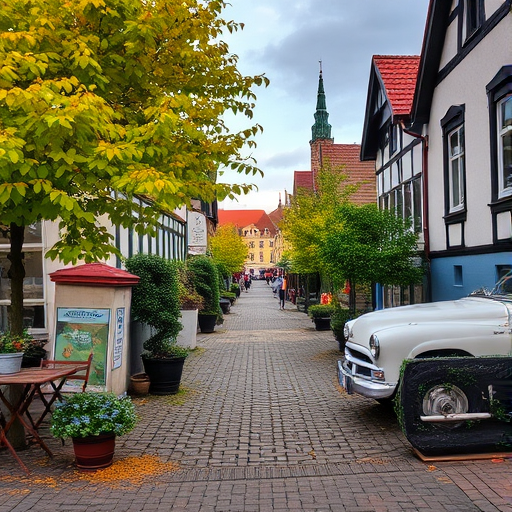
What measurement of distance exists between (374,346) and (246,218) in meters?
150

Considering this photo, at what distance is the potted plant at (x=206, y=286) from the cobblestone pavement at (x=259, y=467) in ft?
31.5

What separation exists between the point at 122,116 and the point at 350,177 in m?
26.1

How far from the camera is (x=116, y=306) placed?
8492mm

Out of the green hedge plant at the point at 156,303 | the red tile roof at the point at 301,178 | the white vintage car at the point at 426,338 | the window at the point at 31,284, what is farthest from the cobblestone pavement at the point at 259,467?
the red tile roof at the point at 301,178

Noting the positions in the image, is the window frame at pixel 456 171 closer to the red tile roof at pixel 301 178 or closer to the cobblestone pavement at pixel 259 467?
the cobblestone pavement at pixel 259 467

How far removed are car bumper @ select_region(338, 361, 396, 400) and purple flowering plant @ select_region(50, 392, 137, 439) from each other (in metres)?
2.77

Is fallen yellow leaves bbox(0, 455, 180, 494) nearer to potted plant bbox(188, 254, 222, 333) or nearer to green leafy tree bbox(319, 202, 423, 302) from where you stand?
green leafy tree bbox(319, 202, 423, 302)

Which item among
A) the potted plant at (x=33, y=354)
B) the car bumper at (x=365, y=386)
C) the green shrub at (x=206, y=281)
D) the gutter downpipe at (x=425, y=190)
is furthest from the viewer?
the green shrub at (x=206, y=281)

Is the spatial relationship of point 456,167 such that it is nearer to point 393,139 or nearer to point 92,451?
point 393,139

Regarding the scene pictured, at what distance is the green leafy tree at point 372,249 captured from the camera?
496 inches

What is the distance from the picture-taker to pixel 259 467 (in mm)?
5906

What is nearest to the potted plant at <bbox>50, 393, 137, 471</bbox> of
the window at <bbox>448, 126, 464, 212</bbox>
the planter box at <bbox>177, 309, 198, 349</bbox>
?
the window at <bbox>448, 126, 464, 212</bbox>

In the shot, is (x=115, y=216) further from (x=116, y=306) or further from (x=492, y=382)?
(x=492, y=382)

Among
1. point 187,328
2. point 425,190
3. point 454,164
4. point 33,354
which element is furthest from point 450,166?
point 33,354
